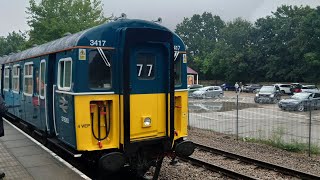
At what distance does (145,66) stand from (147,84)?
370 mm

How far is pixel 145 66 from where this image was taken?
770cm

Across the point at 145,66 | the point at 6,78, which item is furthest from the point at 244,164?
the point at 6,78

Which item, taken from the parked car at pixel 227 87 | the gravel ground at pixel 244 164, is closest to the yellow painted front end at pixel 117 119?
the gravel ground at pixel 244 164

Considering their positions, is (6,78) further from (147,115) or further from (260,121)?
(260,121)

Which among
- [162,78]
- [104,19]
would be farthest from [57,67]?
[104,19]

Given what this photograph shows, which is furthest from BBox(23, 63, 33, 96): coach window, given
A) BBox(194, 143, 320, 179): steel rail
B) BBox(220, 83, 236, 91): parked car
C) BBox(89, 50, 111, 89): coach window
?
BBox(220, 83, 236, 91): parked car

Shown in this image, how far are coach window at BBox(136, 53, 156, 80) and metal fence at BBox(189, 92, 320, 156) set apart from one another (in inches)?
246

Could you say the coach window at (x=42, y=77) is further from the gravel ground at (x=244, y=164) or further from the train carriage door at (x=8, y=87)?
the train carriage door at (x=8, y=87)

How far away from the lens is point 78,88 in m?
7.14

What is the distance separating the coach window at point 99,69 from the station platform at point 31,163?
180 cm

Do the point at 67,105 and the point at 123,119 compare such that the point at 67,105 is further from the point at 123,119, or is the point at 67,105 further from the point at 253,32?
the point at 253,32

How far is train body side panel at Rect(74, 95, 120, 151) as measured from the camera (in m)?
7.11

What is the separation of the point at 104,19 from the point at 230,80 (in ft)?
147

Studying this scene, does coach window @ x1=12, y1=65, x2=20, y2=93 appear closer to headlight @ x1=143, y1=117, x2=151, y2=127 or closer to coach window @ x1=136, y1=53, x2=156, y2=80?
coach window @ x1=136, y1=53, x2=156, y2=80
